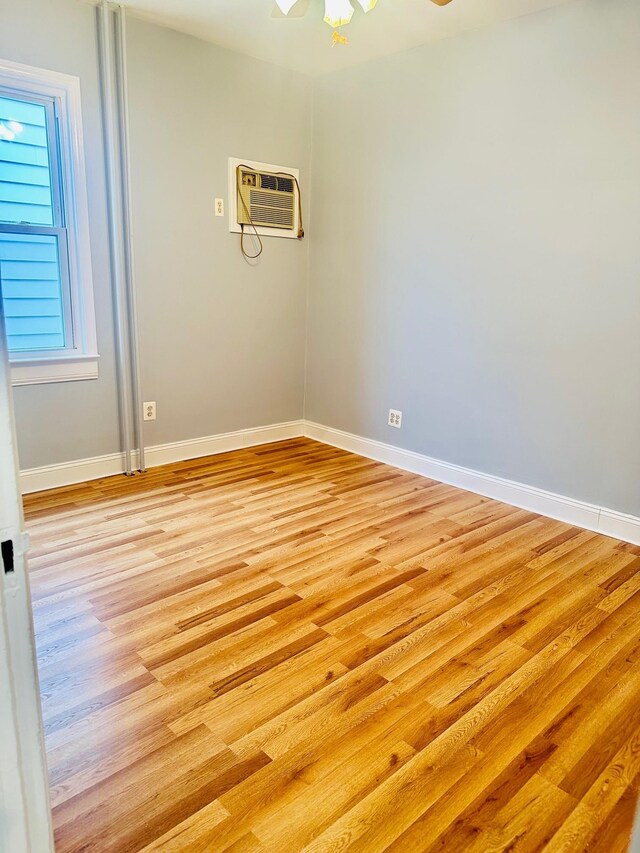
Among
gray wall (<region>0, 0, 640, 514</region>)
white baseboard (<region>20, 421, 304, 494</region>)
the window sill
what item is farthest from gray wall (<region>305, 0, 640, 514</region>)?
the window sill

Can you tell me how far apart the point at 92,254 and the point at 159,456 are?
1247 millimetres

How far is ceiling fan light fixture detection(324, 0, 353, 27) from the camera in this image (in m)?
2.32

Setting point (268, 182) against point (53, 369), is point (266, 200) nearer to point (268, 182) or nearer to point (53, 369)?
point (268, 182)

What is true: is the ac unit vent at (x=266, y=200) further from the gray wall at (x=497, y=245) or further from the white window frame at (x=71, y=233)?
the white window frame at (x=71, y=233)

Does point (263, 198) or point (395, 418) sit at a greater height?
point (263, 198)

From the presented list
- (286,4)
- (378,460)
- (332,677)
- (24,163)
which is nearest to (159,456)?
(378,460)

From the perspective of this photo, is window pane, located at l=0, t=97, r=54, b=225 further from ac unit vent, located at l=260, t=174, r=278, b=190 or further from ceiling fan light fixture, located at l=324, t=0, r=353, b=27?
ceiling fan light fixture, located at l=324, t=0, r=353, b=27

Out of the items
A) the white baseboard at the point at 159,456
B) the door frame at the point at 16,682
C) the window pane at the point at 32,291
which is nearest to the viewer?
the door frame at the point at 16,682

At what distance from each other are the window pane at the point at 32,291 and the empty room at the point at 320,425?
22mm

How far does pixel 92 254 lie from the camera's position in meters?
3.10

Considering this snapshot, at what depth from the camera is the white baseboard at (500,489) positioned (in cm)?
278

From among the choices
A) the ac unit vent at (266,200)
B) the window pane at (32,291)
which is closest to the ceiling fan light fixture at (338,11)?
the ac unit vent at (266,200)

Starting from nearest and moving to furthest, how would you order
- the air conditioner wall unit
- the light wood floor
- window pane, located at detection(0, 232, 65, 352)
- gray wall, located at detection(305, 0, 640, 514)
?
the light wood floor < gray wall, located at detection(305, 0, 640, 514) < window pane, located at detection(0, 232, 65, 352) < the air conditioner wall unit

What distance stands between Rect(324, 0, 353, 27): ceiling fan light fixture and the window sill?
6.66 ft
